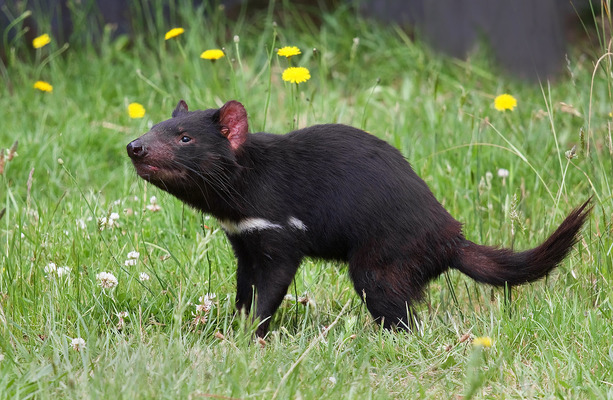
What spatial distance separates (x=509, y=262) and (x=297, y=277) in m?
0.99

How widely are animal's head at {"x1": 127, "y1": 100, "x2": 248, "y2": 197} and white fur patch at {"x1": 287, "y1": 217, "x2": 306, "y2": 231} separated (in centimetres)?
28

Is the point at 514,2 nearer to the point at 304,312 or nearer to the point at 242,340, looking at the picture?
the point at 304,312

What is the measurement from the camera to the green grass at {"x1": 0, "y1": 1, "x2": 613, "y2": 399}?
2584 mm

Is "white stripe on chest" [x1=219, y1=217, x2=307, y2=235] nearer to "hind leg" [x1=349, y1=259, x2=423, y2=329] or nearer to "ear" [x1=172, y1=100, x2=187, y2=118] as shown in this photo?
"hind leg" [x1=349, y1=259, x2=423, y2=329]

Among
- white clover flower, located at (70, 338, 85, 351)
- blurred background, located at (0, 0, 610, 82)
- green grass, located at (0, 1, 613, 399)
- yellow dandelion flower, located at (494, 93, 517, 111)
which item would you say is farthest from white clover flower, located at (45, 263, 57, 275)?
blurred background, located at (0, 0, 610, 82)

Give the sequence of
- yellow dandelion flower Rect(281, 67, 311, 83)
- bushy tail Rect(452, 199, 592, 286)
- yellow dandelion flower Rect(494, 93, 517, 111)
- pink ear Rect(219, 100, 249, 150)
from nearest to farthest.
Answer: pink ear Rect(219, 100, 249, 150) → bushy tail Rect(452, 199, 592, 286) → yellow dandelion flower Rect(281, 67, 311, 83) → yellow dandelion flower Rect(494, 93, 517, 111)

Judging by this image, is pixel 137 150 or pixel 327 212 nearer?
pixel 137 150

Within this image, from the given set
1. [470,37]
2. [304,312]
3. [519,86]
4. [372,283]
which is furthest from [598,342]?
[470,37]

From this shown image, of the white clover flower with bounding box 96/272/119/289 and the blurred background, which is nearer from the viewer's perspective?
the white clover flower with bounding box 96/272/119/289

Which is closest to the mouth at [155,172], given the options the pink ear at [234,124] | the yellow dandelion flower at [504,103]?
the pink ear at [234,124]

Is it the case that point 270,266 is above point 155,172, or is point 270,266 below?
below

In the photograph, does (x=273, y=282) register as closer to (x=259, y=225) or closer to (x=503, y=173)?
(x=259, y=225)

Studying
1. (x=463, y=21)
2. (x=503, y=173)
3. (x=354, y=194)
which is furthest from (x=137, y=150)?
(x=463, y=21)

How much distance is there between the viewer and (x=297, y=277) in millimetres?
3693
